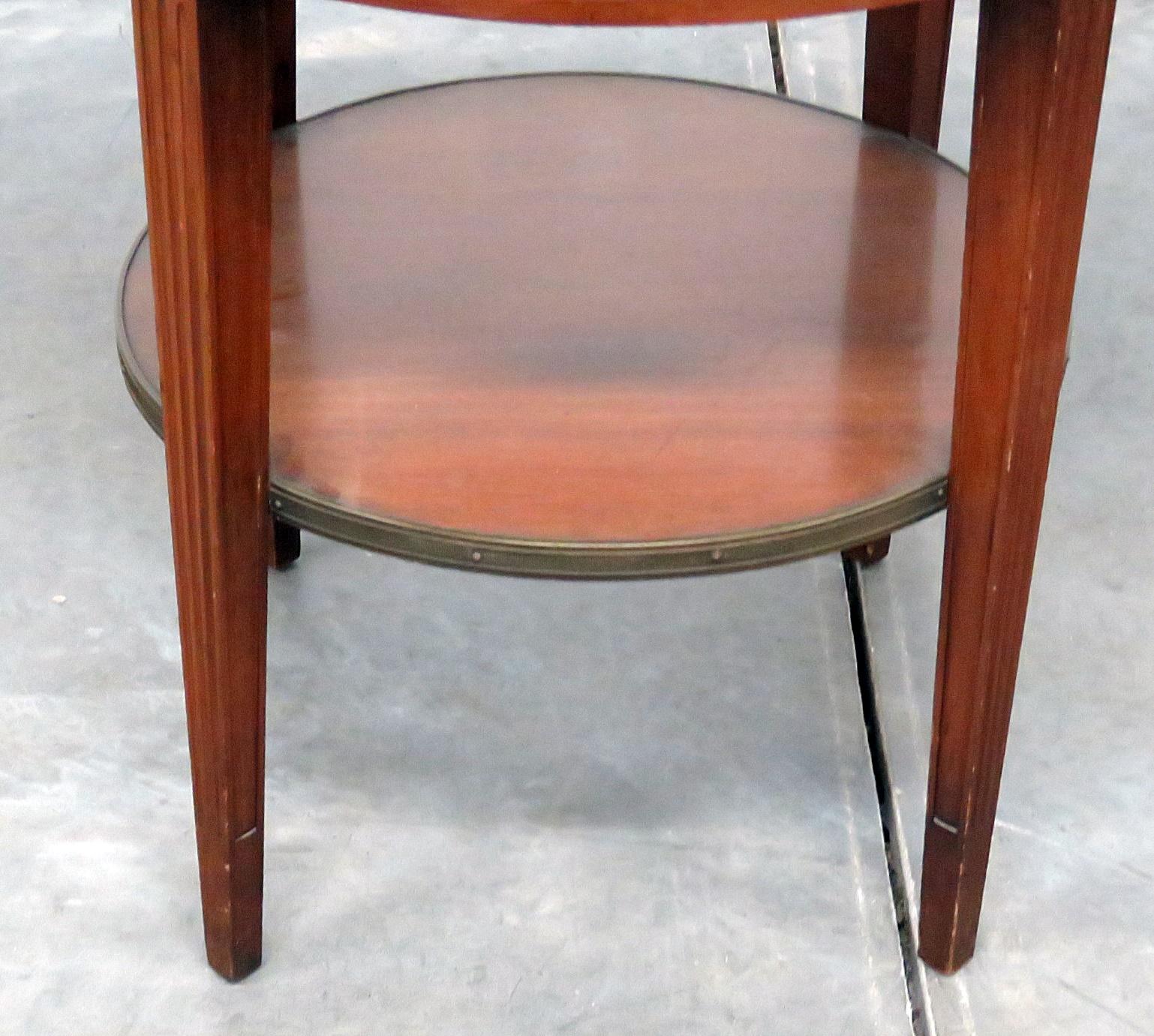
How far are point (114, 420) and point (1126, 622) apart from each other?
0.96 m

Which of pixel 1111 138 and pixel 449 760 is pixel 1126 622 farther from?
pixel 1111 138

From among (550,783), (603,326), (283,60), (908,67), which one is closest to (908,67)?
(908,67)

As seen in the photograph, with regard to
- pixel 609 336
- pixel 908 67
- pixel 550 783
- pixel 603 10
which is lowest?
pixel 550 783

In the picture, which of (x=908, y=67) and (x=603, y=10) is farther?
(x=908, y=67)

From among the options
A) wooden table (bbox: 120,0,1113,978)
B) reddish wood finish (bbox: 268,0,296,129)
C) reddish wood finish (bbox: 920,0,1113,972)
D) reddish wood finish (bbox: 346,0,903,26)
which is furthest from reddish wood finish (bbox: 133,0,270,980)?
reddish wood finish (bbox: 268,0,296,129)

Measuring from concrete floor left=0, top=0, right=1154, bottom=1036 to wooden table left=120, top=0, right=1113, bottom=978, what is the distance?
80 millimetres

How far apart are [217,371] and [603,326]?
338 mm

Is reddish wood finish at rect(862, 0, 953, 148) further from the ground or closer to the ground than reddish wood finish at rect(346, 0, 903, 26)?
closer to the ground

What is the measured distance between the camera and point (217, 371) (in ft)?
3.03

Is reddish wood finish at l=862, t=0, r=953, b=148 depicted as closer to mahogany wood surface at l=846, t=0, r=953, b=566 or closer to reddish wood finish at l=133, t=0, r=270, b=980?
mahogany wood surface at l=846, t=0, r=953, b=566

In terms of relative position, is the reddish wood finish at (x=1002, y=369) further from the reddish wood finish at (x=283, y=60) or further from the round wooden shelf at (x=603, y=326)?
the reddish wood finish at (x=283, y=60)

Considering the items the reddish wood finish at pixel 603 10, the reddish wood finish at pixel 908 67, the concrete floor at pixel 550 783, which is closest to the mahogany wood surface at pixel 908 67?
the reddish wood finish at pixel 908 67

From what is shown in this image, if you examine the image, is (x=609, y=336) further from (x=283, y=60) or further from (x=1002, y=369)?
(x=283, y=60)

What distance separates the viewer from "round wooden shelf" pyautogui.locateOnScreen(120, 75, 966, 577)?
39.9 inches
